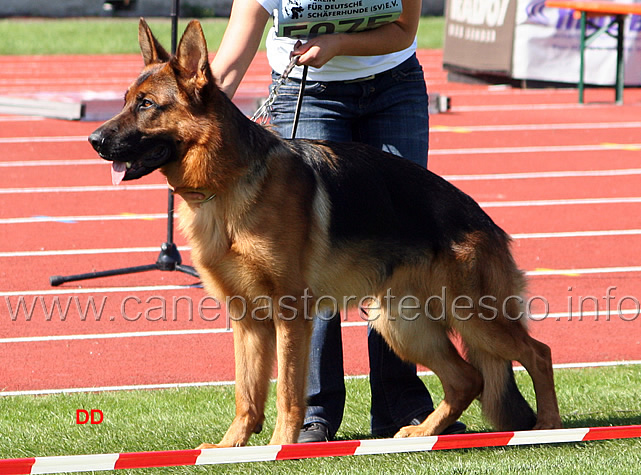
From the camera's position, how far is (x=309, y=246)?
12.9 ft

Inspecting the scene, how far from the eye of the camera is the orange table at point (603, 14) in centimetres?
1459

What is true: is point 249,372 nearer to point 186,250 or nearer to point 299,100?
point 299,100

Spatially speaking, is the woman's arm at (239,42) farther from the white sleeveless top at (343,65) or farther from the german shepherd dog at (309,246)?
the german shepherd dog at (309,246)

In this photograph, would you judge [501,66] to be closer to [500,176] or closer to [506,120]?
[506,120]

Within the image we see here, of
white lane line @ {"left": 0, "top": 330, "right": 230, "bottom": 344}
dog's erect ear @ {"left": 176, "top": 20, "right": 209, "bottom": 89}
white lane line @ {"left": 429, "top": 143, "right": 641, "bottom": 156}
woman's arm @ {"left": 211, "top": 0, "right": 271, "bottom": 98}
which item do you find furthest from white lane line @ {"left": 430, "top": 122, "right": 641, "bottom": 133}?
dog's erect ear @ {"left": 176, "top": 20, "right": 209, "bottom": 89}

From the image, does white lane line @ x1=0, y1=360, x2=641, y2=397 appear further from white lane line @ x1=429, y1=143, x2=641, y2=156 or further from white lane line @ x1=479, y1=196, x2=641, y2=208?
white lane line @ x1=429, y1=143, x2=641, y2=156

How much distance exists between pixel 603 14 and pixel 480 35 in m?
2.84

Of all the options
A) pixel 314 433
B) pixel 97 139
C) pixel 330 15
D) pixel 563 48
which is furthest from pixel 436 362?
pixel 563 48

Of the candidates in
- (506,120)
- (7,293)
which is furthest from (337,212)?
(506,120)

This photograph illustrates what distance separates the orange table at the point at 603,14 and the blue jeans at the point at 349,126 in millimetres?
11171

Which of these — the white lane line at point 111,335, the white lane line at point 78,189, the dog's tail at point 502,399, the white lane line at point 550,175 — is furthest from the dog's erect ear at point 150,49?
the white lane line at point 550,175

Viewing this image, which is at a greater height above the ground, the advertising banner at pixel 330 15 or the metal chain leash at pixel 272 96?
the advertising banner at pixel 330 15

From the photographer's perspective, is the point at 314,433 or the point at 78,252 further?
the point at 78,252

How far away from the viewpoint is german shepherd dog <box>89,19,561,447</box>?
3.65 metres
